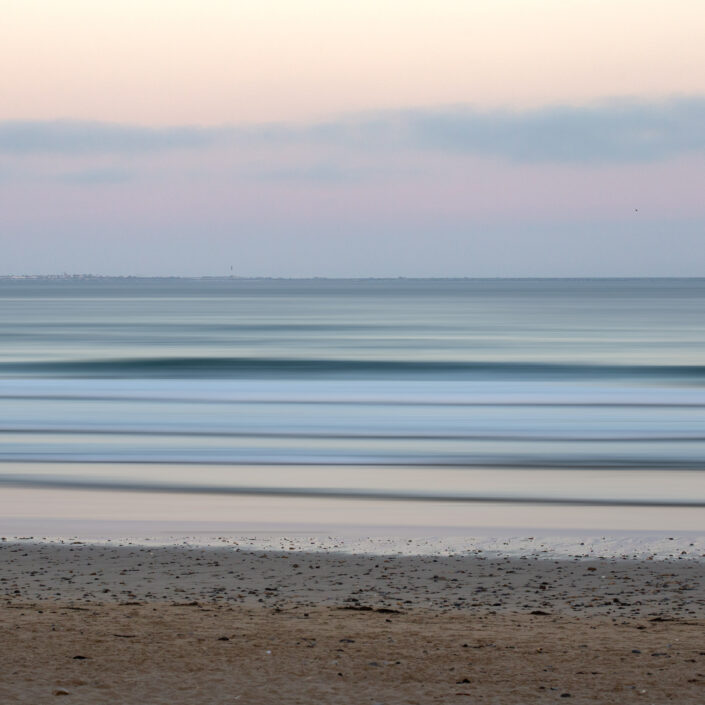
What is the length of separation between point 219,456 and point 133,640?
Answer: 12104mm

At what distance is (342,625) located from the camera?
23.3 feet

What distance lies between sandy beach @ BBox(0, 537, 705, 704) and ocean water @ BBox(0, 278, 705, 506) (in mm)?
A: 4862

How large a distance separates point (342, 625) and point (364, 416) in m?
19.2

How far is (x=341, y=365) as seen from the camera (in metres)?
43.1

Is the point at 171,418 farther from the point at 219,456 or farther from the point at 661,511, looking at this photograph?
the point at 661,511

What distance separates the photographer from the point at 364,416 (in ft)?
86.1

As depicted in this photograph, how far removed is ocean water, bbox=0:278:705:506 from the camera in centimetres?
1581

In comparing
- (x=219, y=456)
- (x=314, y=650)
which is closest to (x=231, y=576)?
(x=314, y=650)

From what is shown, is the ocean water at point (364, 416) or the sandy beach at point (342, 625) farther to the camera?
the ocean water at point (364, 416)

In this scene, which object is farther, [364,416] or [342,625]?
[364,416]

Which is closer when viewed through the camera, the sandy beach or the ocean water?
the sandy beach

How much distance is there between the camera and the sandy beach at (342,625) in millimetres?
5648

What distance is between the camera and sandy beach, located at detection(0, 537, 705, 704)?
565 centimetres

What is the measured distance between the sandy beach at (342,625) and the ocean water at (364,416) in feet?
16.0
